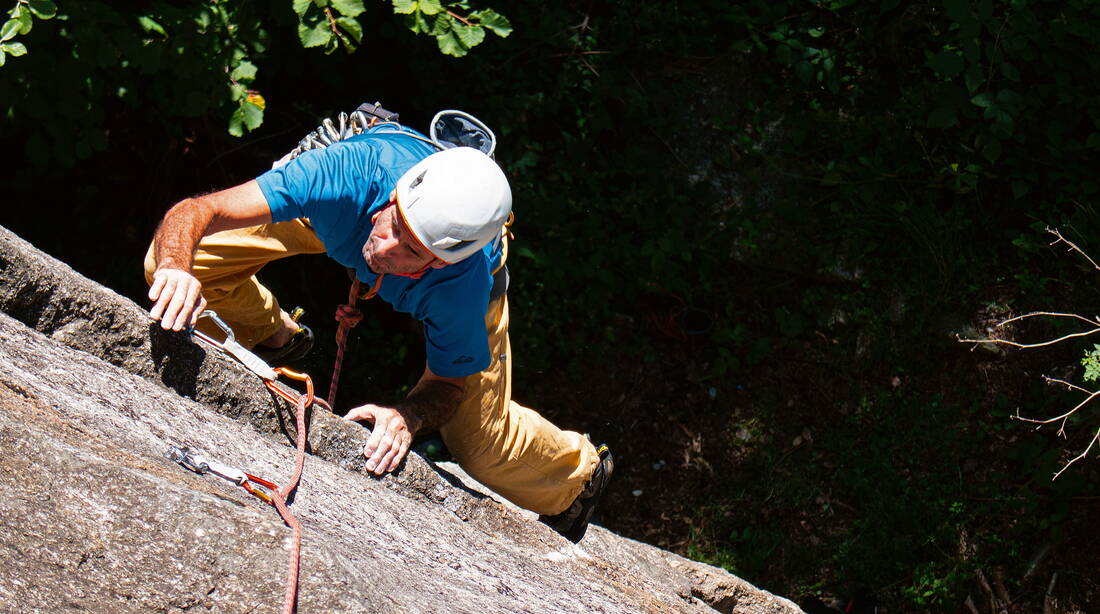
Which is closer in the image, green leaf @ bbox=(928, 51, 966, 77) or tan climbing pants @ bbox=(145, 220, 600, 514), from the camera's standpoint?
tan climbing pants @ bbox=(145, 220, 600, 514)

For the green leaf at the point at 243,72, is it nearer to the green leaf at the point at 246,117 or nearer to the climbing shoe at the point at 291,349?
the green leaf at the point at 246,117

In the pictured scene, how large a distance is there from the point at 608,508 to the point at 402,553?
2.93 metres

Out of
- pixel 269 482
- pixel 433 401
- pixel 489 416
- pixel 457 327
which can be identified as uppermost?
pixel 269 482

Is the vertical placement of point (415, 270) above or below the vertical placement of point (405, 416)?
above

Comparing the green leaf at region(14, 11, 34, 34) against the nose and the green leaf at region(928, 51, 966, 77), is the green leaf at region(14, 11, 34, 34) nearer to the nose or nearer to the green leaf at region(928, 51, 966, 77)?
the nose

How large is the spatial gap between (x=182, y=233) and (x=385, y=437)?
77cm

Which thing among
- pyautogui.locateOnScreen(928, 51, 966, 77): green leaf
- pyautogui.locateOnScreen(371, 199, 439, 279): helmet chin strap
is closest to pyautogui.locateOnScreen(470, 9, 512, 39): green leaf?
pyautogui.locateOnScreen(371, 199, 439, 279): helmet chin strap

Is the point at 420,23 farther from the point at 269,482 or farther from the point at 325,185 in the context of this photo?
the point at 269,482

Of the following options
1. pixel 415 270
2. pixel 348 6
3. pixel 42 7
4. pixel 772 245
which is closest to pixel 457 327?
pixel 415 270

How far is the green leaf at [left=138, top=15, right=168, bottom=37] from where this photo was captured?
3.41 metres

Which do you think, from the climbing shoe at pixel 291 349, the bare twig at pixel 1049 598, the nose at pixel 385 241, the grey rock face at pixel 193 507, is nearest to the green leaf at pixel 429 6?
the nose at pixel 385 241

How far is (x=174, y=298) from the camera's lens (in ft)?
7.39

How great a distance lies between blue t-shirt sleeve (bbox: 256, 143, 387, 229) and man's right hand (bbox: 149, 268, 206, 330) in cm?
39

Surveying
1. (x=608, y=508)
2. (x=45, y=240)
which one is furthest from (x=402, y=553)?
(x=45, y=240)
